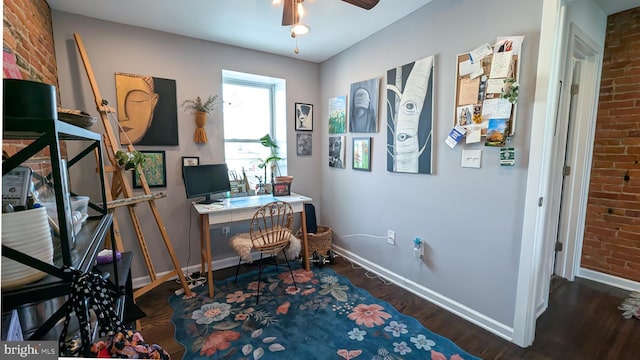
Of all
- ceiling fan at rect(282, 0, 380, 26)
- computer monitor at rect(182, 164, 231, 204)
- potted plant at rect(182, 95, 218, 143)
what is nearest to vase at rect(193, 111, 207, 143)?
potted plant at rect(182, 95, 218, 143)

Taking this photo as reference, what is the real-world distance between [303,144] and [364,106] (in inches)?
39.2

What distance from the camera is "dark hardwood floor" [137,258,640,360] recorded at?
178 cm

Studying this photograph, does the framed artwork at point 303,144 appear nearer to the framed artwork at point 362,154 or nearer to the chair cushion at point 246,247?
the framed artwork at point 362,154

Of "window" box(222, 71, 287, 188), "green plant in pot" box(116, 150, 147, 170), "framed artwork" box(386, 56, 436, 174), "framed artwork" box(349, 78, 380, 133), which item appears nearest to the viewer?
"green plant in pot" box(116, 150, 147, 170)

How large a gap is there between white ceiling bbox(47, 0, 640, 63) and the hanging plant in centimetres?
99

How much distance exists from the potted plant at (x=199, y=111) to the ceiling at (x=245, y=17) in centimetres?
65

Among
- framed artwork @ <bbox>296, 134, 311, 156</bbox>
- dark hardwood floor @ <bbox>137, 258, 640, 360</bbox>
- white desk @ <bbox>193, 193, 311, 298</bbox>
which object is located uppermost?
framed artwork @ <bbox>296, 134, 311, 156</bbox>

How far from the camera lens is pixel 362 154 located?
2.98 m

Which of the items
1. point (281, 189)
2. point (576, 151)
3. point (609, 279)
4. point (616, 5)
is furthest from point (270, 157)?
point (609, 279)

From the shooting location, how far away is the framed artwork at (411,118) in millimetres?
2256

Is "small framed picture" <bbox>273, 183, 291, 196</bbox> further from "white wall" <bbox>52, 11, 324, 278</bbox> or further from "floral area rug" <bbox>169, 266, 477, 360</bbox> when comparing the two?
"floral area rug" <bbox>169, 266, 477, 360</bbox>

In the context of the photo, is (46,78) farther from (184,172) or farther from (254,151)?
(254,151)

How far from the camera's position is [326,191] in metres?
3.64

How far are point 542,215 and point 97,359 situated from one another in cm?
230
